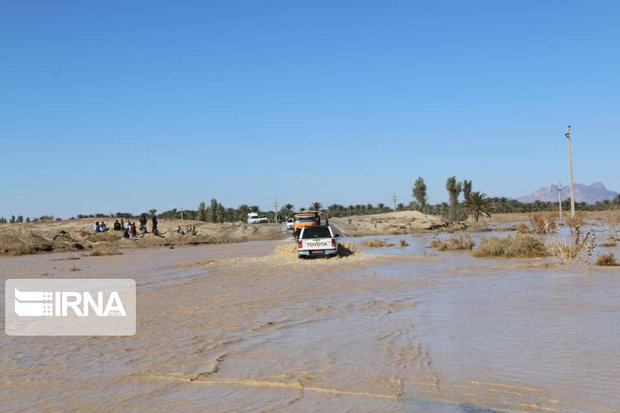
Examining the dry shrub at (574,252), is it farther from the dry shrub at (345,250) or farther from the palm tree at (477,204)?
the palm tree at (477,204)

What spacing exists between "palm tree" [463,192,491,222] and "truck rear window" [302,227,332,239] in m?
56.3

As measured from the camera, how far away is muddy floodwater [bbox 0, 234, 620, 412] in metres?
6.24

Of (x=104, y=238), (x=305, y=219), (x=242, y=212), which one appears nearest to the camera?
(x=305, y=219)

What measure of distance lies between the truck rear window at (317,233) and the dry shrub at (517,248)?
7102mm

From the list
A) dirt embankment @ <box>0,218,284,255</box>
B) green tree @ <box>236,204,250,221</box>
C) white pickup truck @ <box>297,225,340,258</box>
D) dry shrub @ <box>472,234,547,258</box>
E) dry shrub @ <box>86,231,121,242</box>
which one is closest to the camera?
dry shrub @ <box>472,234,547,258</box>

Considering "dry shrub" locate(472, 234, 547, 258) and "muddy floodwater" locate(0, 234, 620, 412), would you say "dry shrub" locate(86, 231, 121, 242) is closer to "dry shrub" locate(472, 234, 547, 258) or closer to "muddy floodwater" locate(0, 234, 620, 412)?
"dry shrub" locate(472, 234, 547, 258)

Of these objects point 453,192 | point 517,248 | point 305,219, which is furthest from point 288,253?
point 453,192

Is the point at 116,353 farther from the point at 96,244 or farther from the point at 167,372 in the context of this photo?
the point at 96,244

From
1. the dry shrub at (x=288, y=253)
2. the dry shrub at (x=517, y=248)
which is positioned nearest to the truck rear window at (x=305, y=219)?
the dry shrub at (x=288, y=253)

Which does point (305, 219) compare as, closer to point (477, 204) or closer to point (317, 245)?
point (317, 245)

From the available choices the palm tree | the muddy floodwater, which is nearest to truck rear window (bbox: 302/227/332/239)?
the muddy floodwater

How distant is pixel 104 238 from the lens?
50750 millimetres

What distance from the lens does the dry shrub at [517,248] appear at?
25.1 metres

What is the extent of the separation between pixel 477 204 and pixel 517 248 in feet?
187
